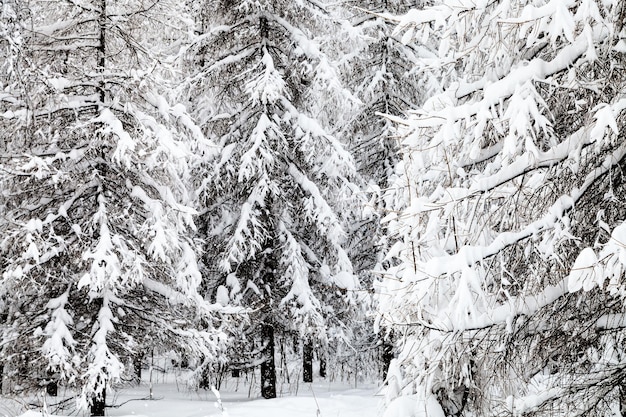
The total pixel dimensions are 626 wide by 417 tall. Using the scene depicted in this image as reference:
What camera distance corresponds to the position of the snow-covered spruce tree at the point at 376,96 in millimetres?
13430

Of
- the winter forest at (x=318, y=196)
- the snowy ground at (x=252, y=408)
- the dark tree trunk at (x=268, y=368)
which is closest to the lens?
the winter forest at (x=318, y=196)

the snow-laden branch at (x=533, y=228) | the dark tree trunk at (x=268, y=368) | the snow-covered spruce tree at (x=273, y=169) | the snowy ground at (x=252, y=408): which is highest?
the snow-covered spruce tree at (x=273, y=169)

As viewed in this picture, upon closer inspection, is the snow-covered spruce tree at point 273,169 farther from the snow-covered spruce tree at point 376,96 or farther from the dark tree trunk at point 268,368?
the snow-covered spruce tree at point 376,96

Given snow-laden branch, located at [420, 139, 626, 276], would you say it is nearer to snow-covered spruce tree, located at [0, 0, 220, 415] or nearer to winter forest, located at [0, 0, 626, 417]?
winter forest, located at [0, 0, 626, 417]

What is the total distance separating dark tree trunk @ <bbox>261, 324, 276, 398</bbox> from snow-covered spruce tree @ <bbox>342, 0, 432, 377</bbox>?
3.18 m

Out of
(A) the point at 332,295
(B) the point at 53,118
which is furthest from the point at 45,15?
(A) the point at 332,295

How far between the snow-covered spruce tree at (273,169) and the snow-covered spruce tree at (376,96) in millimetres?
1768

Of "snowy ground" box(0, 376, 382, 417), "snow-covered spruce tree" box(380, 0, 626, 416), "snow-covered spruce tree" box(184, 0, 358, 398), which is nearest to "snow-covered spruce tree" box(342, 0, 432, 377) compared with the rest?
"snow-covered spruce tree" box(184, 0, 358, 398)

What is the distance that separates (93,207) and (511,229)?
7.07m

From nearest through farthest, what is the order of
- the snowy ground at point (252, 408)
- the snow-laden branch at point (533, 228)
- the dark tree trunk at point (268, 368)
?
1. the snow-laden branch at point (533, 228)
2. the snowy ground at point (252, 408)
3. the dark tree trunk at point (268, 368)

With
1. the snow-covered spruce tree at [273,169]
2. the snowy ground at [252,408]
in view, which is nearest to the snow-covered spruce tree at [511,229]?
the snowy ground at [252,408]

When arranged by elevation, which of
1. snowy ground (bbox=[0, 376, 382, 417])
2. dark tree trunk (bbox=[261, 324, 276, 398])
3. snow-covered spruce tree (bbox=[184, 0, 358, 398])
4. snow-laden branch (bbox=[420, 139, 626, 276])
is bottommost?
snowy ground (bbox=[0, 376, 382, 417])

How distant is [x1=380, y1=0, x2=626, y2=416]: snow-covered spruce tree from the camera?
362cm

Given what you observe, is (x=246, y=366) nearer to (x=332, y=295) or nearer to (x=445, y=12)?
(x=332, y=295)
